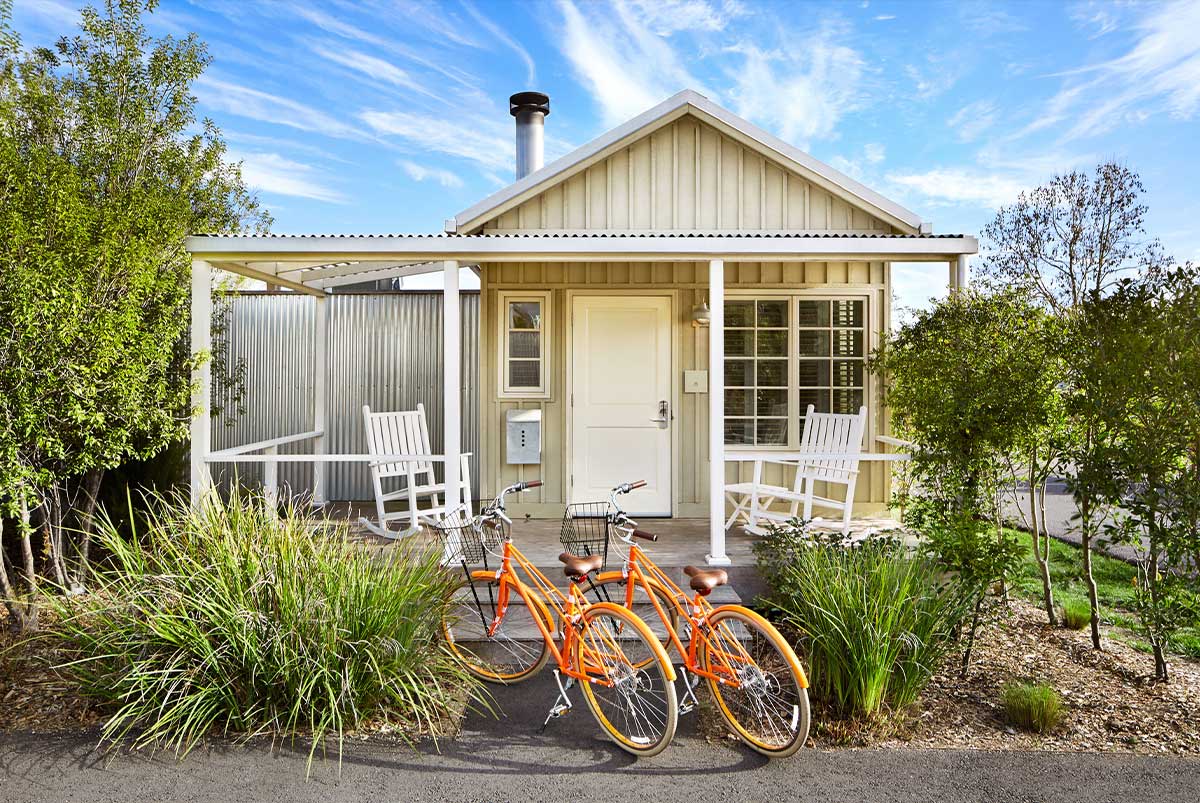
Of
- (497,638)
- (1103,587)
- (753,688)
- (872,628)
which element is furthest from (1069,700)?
(1103,587)

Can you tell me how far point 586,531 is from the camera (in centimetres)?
507

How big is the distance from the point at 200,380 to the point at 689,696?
3940 millimetres

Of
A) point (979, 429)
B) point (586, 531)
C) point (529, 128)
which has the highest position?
point (529, 128)

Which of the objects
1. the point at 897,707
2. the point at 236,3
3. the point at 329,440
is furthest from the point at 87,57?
the point at 897,707

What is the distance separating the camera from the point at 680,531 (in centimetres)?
661

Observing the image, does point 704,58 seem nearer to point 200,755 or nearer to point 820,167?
point 820,167

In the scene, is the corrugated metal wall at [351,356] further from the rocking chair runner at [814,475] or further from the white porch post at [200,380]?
the rocking chair runner at [814,475]

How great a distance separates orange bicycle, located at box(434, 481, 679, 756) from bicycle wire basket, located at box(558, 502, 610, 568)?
0.39 metres

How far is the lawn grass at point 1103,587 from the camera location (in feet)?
15.4

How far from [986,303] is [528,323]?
12.5 ft

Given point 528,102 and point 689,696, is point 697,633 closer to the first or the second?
point 689,696

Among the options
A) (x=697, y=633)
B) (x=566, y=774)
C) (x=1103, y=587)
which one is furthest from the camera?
A: (x=1103, y=587)

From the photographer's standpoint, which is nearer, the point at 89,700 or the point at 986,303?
the point at 89,700

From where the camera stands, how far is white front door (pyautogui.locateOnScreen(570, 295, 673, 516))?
7293 mm
